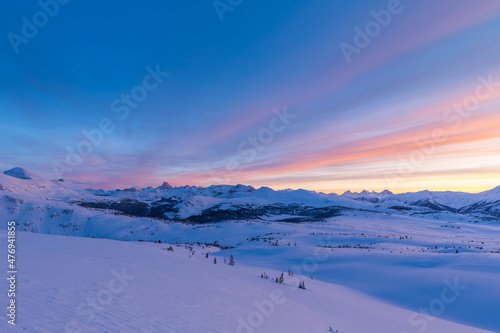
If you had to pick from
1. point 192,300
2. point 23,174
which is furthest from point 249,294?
point 23,174

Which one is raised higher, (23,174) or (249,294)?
(23,174)

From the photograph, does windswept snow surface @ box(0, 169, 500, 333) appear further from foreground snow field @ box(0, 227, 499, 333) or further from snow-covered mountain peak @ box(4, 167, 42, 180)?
snow-covered mountain peak @ box(4, 167, 42, 180)

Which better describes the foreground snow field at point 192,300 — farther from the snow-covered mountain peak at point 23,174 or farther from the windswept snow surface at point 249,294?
Result: the snow-covered mountain peak at point 23,174

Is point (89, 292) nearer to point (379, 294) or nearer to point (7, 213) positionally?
point (379, 294)

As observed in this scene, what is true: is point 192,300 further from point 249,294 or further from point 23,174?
point 23,174

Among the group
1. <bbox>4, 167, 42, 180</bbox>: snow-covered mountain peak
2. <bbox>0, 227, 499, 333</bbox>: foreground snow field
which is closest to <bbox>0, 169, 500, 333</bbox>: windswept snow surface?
<bbox>0, 227, 499, 333</bbox>: foreground snow field

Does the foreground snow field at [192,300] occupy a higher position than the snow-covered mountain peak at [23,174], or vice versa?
the snow-covered mountain peak at [23,174]

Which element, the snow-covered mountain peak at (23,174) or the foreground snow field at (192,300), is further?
the snow-covered mountain peak at (23,174)

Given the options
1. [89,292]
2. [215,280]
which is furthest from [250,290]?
[89,292]

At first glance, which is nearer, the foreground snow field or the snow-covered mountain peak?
the foreground snow field

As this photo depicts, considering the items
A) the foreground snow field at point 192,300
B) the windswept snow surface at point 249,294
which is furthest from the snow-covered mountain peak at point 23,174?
the foreground snow field at point 192,300

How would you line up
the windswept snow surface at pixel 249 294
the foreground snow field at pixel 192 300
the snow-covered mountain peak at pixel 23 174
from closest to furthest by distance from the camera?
the foreground snow field at pixel 192 300 → the windswept snow surface at pixel 249 294 → the snow-covered mountain peak at pixel 23 174

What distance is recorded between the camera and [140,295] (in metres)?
4.23

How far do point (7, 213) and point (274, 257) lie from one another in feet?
118
